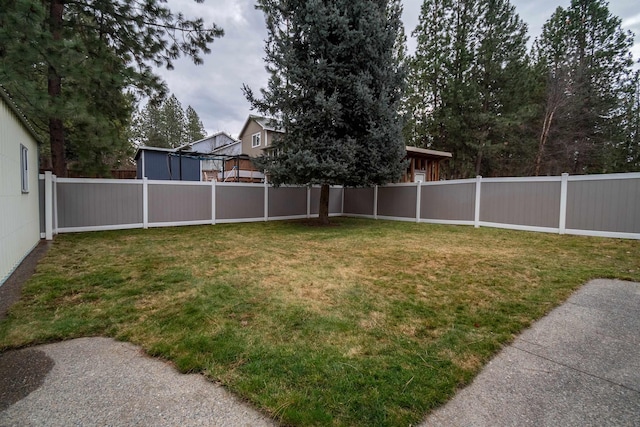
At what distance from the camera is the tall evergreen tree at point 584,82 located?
625 inches

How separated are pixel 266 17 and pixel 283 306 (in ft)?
31.6

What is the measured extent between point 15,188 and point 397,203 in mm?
10486

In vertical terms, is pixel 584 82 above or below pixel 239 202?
above

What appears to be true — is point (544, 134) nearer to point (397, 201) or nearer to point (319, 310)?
point (397, 201)

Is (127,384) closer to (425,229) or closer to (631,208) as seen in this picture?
(425,229)

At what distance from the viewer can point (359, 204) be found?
43.4 ft

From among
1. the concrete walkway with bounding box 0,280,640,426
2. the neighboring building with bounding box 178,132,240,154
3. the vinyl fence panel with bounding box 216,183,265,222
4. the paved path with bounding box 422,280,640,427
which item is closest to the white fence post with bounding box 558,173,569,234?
the paved path with bounding box 422,280,640,427

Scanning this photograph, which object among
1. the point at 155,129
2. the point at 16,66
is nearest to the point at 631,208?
the point at 16,66

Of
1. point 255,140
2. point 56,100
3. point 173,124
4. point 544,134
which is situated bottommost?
point 56,100

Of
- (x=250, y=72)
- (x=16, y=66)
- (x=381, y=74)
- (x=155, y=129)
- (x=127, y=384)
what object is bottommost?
(x=127, y=384)

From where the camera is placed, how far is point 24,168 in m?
4.92

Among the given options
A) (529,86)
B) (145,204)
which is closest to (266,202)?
(145,204)

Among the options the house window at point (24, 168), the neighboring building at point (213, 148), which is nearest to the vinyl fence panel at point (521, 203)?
the house window at point (24, 168)

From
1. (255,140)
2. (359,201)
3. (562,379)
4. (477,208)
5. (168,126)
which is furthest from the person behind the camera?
(168,126)
